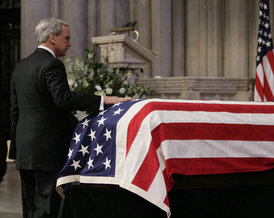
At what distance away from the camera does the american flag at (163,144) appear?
3748 mm

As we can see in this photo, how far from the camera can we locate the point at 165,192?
3697mm

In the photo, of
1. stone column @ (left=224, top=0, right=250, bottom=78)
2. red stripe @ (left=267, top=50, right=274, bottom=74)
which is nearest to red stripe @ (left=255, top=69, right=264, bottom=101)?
red stripe @ (left=267, top=50, right=274, bottom=74)

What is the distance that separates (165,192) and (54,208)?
874 mm

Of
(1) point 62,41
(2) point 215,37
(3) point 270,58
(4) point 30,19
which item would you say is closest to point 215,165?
(1) point 62,41

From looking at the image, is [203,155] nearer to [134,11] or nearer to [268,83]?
[268,83]

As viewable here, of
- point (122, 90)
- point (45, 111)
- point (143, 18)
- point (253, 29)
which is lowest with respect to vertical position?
point (45, 111)

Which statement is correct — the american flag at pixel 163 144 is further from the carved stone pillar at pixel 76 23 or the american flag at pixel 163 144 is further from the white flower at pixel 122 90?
the carved stone pillar at pixel 76 23

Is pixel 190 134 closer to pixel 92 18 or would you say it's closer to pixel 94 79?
pixel 94 79

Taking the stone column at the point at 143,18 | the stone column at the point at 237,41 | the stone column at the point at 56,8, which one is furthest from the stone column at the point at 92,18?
the stone column at the point at 237,41

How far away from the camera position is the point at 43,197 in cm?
406

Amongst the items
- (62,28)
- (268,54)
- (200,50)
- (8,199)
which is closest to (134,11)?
(200,50)

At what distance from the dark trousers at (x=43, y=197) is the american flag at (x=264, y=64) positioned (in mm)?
6467

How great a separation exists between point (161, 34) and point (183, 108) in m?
9.40

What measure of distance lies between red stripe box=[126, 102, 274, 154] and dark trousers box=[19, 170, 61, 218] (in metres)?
0.66
